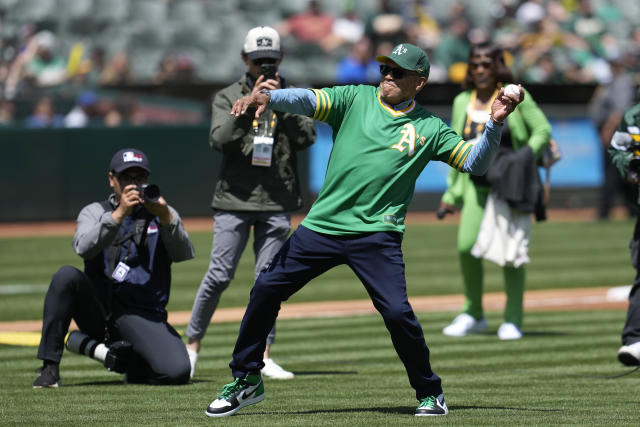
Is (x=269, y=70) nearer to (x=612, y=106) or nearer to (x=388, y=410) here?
(x=388, y=410)

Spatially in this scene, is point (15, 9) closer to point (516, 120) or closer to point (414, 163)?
point (516, 120)

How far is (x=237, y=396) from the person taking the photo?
5930 mm

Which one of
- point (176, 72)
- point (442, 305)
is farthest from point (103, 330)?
point (176, 72)

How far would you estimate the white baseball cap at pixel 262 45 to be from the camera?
750 centimetres

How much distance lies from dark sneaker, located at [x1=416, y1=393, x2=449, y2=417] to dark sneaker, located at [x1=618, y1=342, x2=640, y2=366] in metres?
1.95

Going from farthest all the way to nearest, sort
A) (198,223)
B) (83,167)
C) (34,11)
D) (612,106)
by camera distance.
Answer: (34,11)
(198,223)
(83,167)
(612,106)

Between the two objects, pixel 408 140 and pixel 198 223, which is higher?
pixel 408 140

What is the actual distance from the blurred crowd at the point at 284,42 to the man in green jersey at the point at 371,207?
15.5 m

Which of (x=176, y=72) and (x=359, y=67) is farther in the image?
(x=176, y=72)

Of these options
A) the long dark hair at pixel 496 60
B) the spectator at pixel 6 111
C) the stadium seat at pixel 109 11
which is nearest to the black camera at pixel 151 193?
the long dark hair at pixel 496 60

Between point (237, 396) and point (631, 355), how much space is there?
270 cm

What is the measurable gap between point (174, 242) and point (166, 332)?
59 cm

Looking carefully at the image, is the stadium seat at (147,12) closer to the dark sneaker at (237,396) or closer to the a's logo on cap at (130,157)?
the a's logo on cap at (130,157)

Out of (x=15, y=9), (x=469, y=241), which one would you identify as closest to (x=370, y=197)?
(x=469, y=241)
